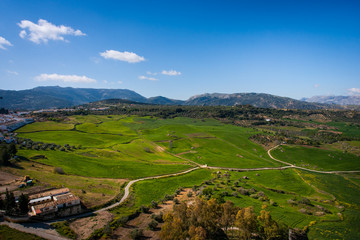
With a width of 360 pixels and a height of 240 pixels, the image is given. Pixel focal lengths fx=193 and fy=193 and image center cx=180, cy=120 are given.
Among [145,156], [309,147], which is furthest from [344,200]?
[145,156]

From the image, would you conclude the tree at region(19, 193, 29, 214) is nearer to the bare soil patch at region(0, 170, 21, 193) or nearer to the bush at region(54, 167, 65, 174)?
the bare soil patch at region(0, 170, 21, 193)

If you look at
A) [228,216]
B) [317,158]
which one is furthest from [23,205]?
[317,158]

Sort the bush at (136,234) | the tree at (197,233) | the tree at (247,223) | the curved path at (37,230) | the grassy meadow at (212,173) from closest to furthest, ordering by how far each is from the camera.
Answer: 1. the tree at (197,233)
2. the tree at (247,223)
3. the curved path at (37,230)
4. the bush at (136,234)
5. the grassy meadow at (212,173)

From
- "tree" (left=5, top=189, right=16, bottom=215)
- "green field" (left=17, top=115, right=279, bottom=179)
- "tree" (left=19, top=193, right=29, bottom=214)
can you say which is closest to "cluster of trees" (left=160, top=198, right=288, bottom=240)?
"tree" (left=19, top=193, right=29, bottom=214)

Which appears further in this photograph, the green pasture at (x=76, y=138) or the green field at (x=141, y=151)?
the green pasture at (x=76, y=138)

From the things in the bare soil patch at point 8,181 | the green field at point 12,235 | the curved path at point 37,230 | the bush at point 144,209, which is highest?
the bare soil patch at point 8,181

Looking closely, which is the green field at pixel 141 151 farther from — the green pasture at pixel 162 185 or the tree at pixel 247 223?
the tree at pixel 247 223

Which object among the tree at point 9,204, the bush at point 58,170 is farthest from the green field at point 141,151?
the tree at point 9,204
